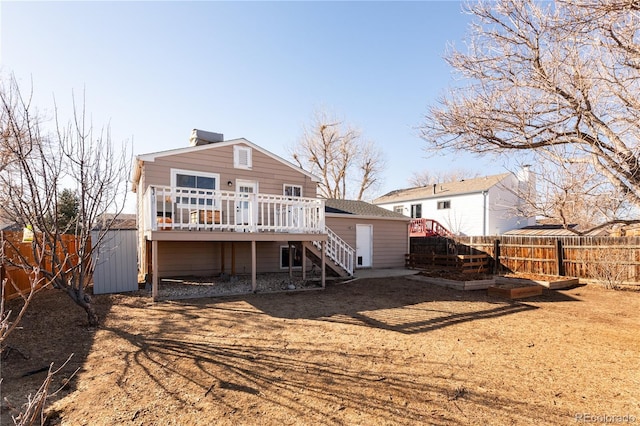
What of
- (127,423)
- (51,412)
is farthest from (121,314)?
(127,423)

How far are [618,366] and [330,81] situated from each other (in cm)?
1314

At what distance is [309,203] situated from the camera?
373 inches

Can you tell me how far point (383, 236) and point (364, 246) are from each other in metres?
1.14

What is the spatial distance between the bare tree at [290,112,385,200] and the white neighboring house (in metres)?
5.59

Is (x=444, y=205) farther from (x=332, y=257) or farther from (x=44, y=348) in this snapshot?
(x=44, y=348)

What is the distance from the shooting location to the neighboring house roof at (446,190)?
20625mm

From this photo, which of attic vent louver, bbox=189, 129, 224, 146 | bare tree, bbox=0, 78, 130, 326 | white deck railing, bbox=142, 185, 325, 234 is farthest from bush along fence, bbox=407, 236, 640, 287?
bare tree, bbox=0, 78, 130, 326

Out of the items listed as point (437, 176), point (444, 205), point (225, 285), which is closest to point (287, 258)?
point (225, 285)

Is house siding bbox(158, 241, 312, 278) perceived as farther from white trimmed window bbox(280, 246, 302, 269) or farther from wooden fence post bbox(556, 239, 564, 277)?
wooden fence post bbox(556, 239, 564, 277)

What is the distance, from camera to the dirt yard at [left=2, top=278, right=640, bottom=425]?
117 inches

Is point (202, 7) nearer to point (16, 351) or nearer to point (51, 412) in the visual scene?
point (16, 351)

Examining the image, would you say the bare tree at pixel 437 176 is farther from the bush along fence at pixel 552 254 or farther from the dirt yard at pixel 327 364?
the dirt yard at pixel 327 364

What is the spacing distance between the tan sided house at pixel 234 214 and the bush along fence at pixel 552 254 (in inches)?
197

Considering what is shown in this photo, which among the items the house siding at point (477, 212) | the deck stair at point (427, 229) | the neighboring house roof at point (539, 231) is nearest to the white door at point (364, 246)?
the deck stair at point (427, 229)
